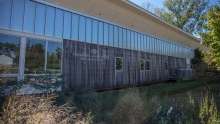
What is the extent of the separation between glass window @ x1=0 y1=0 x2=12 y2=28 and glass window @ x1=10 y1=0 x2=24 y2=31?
19 cm

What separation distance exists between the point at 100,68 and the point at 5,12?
7190mm

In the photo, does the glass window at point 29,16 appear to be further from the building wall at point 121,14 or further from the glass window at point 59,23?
the glass window at point 59,23

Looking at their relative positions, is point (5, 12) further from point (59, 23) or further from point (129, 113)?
point (129, 113)

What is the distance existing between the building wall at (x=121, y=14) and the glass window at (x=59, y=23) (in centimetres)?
47

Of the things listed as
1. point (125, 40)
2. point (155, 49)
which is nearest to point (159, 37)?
point (155, 49)

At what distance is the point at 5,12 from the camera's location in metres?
10.5

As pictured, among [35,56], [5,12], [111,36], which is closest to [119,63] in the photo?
[111,36]

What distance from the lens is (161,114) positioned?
7441mm

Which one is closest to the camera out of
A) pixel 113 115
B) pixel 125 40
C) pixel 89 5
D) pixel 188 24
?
pixel 113 115

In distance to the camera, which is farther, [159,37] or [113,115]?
[159,37]

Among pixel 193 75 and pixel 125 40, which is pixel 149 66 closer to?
pixel 125 40

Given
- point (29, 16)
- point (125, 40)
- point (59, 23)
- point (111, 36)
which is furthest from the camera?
point (125, 40)

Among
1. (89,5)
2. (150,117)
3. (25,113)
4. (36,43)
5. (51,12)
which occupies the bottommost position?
(150,117)

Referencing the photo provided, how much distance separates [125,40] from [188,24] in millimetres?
30147
